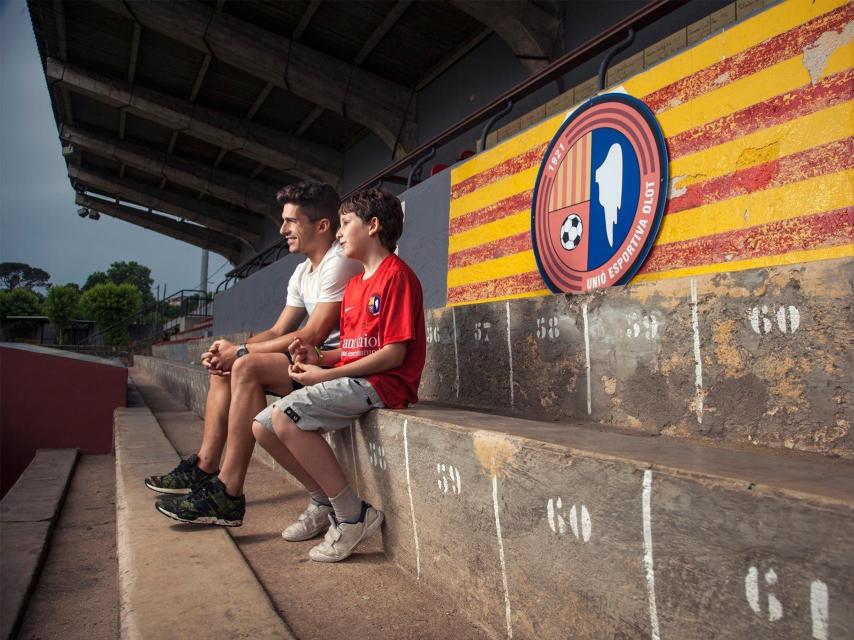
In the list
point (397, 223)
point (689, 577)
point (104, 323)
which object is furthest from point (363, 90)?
point (104, 323)

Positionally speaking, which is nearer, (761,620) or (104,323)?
(761,620)

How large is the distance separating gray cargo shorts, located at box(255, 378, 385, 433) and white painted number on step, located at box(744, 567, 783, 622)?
1179mm

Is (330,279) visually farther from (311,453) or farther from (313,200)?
(311,453)

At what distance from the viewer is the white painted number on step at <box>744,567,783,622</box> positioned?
30.2 inches

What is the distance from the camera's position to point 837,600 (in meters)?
0.70

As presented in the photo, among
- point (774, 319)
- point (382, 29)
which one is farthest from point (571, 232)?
point (382, 29)

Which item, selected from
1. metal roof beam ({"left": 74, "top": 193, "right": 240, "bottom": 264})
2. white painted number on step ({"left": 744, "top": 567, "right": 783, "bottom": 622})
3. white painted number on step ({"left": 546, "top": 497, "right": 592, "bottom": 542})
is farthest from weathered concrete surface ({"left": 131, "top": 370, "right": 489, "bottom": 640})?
metal roof beam ({"left": 74, "top": 193, "right": 240, "bottom": 264})

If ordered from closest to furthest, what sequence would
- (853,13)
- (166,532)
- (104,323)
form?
(853,13)
(166,532)
(104,323)

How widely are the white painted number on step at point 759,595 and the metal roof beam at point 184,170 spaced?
52.8 ft

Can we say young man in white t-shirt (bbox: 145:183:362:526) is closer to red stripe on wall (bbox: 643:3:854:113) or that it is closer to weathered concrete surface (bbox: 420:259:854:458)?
weathered concrete surface (bbox: 420:259:854:458)

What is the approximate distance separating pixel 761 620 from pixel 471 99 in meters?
8.42

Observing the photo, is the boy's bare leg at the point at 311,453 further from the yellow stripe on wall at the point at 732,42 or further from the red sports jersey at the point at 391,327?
the yellow stripe on wall at the point at 732,42

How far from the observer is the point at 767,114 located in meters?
1.93

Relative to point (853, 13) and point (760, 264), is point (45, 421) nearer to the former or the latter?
point (760, 264)
